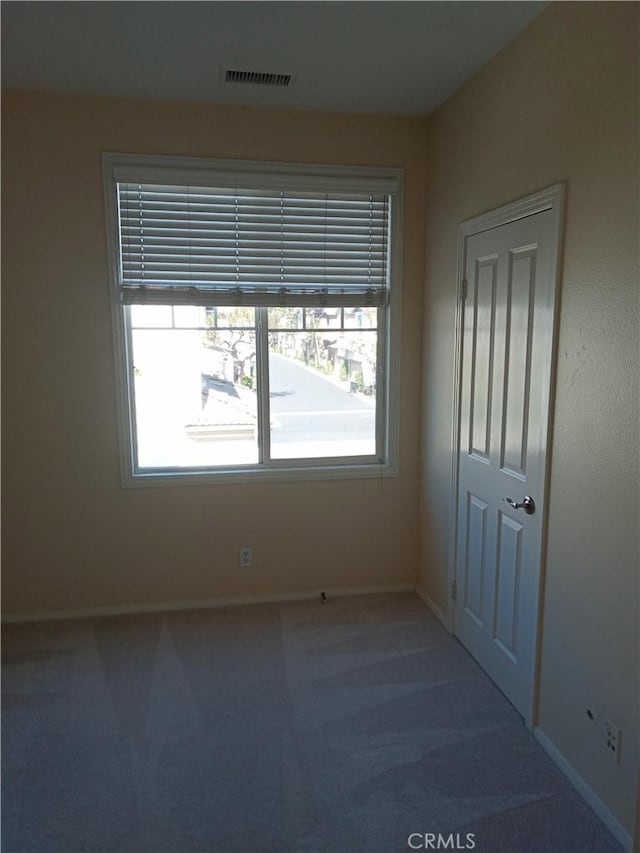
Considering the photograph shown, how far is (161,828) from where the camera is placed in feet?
6.15

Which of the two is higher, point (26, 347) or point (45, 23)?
point (45, 23)

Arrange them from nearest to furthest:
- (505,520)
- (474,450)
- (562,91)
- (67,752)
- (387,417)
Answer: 1. (562,91)
2. (67,752)
3. (505,520)
4. (474,450)
5. (387,417)

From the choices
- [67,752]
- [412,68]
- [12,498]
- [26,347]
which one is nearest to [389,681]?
[67,752]

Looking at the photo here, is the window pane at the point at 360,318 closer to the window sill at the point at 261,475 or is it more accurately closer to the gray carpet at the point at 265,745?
the window sill at the point at 261,475

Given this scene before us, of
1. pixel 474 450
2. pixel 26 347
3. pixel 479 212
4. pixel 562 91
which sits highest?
pixel 562 91

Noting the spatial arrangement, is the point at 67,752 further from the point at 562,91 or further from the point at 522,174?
the point at 562,91

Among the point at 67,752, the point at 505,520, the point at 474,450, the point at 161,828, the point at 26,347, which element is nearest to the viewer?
the point at 161,828

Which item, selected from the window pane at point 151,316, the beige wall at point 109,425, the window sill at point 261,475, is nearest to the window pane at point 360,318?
the beige wall at point 109,425

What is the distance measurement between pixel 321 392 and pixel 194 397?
0.75 metres

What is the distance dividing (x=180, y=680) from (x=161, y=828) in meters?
0.84

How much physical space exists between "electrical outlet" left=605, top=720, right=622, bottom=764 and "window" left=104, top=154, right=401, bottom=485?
1892mm

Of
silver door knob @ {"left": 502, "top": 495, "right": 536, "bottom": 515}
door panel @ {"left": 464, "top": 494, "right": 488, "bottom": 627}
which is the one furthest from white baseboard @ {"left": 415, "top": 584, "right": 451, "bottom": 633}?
silver door knob @ {"left": 502, "top": 495, "right": 536, "bottom": 515}

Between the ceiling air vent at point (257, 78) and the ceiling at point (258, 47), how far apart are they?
1.7 inches

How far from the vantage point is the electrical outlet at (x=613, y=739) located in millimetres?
1826
